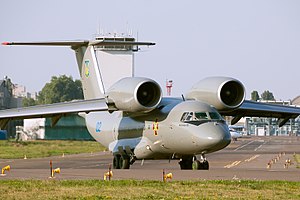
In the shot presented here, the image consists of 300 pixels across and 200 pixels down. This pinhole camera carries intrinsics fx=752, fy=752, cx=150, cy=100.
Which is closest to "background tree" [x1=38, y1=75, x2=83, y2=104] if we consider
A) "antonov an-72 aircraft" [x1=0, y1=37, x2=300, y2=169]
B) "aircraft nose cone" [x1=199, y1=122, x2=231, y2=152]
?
"antonov an-72 aircraft" [x1=0, y1=37, x2=300, y2=169]

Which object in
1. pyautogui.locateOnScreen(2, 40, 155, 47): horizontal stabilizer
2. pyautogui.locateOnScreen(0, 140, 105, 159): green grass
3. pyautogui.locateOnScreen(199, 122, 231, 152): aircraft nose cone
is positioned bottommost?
pyautogui.locateOnScreen(0, 140, 105, 159): green grass

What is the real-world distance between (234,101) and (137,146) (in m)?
4.70

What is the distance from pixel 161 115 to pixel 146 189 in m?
12.2

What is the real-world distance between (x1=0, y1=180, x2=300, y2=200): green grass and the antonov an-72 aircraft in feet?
26.8

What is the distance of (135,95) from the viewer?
30719mm

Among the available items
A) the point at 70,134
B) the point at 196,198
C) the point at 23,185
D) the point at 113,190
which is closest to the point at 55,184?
the point at 23,185

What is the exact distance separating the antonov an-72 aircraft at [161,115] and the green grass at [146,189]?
322 inches

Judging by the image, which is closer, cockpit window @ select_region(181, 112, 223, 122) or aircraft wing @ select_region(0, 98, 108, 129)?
cockpit window @ select_region(181, 112, 223, 122)

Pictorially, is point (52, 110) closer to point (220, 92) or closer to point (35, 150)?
point (220, 92)

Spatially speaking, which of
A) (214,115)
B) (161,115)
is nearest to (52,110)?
(161,115)

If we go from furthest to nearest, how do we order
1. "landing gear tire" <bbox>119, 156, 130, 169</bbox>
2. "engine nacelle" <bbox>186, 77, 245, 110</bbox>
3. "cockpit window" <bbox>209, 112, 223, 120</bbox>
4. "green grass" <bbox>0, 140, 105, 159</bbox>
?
"green grass" <bbox>0, 140, 105, 159</bbox> → "landing gear tire" <bbox>119, 156, 130, 169</bbox> → "engine nacelle" <bbox>186, 77, 245, 110</bbox> → "cockpit window" <bbox>209, 112, 223, 120</bbox>

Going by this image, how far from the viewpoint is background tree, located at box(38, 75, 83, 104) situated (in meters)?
177

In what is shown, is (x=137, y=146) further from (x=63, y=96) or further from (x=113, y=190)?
(x=63, y=96)

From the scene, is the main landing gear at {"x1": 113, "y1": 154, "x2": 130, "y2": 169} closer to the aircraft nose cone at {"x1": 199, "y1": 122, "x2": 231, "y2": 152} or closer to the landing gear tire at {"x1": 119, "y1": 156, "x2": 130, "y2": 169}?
the landing gear tire at {"x1": 119, "y1": 156, "x2": 130, "y2": 169}
